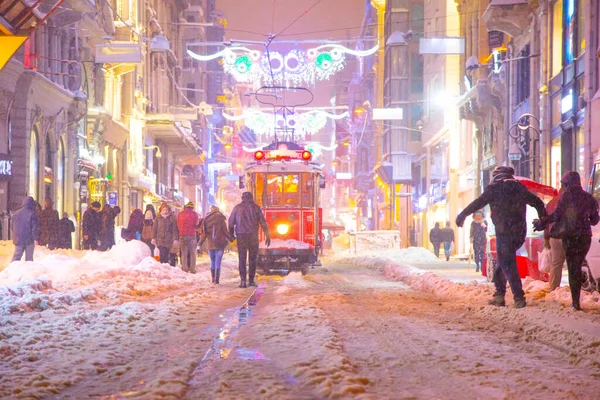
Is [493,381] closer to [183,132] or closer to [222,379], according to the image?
[222,379]

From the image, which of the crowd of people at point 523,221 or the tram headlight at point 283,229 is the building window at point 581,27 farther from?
the crowd of people at point 523,221

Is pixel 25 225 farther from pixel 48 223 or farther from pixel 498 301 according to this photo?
pixel 498 301

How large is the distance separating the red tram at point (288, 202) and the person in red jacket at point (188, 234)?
274 centimetres

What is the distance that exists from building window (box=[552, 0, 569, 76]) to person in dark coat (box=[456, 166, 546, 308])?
A: 17734mm

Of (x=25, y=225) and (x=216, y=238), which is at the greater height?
(x=25, y=225)

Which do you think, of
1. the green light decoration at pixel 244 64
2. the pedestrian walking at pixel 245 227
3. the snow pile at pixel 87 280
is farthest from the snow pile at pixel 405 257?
the pedestrian walking at pixel 245 227

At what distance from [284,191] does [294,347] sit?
56.7 ft

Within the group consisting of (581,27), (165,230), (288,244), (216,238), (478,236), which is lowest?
(288,244)

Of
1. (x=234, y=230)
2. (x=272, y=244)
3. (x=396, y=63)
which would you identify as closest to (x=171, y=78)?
(x=396, y=63)

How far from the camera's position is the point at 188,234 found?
71.1 feet

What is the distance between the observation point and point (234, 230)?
17766 mm

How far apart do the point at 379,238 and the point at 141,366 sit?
118 ft

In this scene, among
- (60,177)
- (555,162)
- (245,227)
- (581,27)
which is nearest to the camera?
(245,227)

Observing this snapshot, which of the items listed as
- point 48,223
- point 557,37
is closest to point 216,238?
point 48,223
